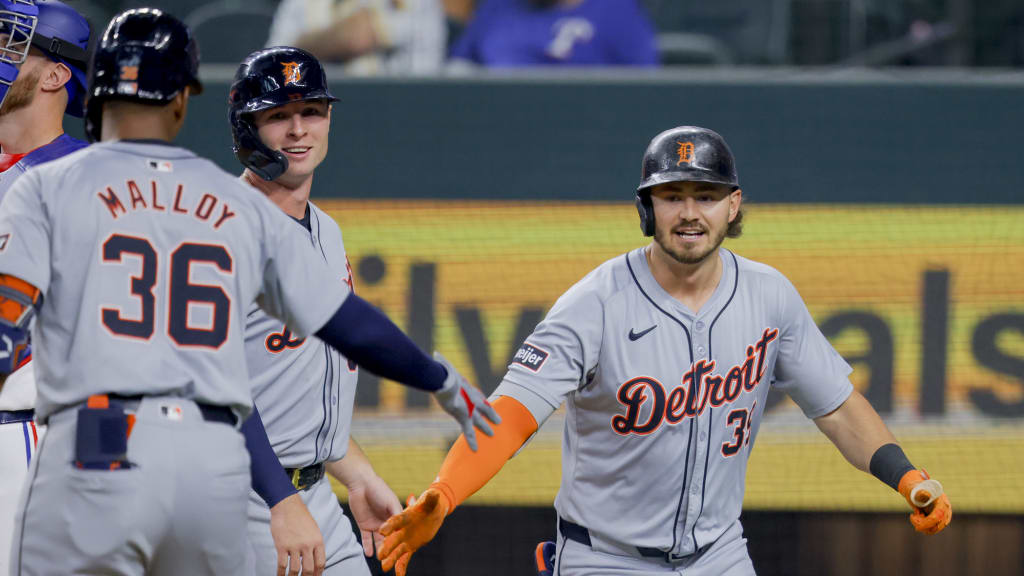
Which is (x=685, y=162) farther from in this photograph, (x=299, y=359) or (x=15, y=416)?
(x=15, y=416)

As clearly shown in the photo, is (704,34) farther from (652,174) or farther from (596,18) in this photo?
(652,174)

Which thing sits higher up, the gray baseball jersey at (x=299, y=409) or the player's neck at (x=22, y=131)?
the player's neck at (x=22, y=131)

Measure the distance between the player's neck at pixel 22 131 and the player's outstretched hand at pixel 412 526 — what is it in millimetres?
1414

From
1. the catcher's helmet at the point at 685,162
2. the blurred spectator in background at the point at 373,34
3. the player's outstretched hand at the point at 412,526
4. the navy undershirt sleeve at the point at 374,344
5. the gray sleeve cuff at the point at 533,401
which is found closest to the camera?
the navy undershirt sleeve at the point at 374,344

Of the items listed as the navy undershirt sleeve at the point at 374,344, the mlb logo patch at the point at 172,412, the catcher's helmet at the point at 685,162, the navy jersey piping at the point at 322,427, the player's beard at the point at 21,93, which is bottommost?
the navy jersey piping at the point at 322,427

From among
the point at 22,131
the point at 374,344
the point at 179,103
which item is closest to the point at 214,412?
the point at 374,344

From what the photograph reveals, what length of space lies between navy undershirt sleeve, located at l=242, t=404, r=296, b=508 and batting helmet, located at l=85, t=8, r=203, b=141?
2.44 feet

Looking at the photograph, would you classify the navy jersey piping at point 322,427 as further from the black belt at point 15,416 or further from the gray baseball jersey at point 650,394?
the black belt at point 15,416

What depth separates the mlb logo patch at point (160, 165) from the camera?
8.22ft

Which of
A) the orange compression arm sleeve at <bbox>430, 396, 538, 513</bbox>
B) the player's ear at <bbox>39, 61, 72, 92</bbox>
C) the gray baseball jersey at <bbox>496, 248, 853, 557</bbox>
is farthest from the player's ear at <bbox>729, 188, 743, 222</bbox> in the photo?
A: the player's ear at <bbox>39, 61, 72, 92</bbox>

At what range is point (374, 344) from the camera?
2.65 m

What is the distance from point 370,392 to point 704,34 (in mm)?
2655

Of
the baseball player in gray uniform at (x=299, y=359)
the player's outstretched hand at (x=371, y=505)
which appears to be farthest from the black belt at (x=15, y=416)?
the player's outstretched hand at (x=371, y=505)

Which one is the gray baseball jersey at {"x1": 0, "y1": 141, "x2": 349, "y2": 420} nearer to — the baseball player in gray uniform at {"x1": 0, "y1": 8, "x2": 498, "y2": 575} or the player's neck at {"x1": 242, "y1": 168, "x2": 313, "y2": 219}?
the baseball player in gray uniform at {"x1": 0, "y1": 8, "x2": 498, "y2": 575}
